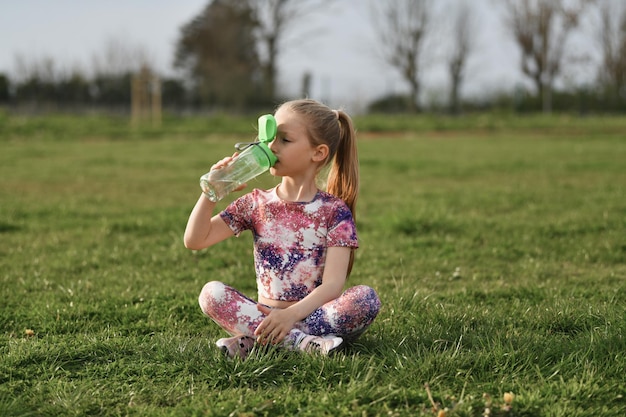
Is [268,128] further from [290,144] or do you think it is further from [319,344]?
[319,344]

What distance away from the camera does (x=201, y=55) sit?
51.2m

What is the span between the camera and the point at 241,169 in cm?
329

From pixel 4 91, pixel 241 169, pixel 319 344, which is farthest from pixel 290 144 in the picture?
pixel 4 91

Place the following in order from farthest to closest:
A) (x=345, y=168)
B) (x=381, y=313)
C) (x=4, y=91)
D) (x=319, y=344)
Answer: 1. (x=4, y=91)
2. (x=381, y=313)
3. (x=345, y=168)
4. (x=319, y=344)

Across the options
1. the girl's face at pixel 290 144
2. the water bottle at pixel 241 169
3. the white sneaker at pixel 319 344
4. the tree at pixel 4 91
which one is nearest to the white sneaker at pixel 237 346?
the white sneaker at pixel 319 344

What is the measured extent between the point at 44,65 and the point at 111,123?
13.7 meters

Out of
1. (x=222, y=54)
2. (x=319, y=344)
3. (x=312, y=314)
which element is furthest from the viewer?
(x=222, y=54)

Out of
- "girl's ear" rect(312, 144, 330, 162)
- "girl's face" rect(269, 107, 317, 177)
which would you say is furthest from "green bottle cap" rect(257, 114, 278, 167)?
"girl's ear" rect(312, 144, 330, 162)

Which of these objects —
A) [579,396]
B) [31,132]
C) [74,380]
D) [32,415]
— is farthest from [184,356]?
[31,132]

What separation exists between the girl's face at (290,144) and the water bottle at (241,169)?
0.47 feet

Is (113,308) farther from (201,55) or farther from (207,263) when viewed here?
(201,55)

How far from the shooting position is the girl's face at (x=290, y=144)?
3.48 metres

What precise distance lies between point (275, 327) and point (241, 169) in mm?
711

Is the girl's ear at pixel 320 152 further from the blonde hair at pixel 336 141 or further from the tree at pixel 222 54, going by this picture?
the tree at pixel 222 54
